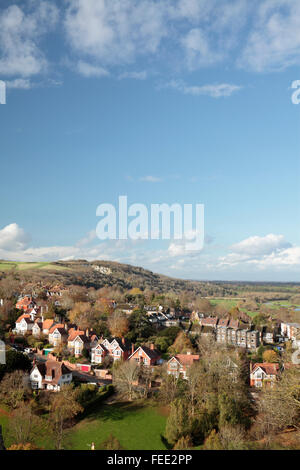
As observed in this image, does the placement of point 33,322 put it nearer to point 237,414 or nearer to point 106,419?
point 106,419

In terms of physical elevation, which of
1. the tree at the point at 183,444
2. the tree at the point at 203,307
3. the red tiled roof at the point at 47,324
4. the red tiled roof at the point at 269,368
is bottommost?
the tree at the point at 183,444

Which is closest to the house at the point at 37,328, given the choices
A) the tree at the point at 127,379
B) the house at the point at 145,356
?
the house at the point at 145,356

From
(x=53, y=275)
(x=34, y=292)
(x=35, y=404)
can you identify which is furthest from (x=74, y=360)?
(x=53, y=275)

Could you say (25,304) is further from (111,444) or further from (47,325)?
(111,444)

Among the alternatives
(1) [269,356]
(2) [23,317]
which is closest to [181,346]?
(1) [269,356]

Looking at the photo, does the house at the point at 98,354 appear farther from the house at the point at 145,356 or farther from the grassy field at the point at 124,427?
the grassy field at the point at 124,427

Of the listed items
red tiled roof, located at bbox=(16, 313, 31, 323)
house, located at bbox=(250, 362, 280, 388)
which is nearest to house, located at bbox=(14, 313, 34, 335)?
red tiled roof, located at bbox=(16, 313, 31, 323)
